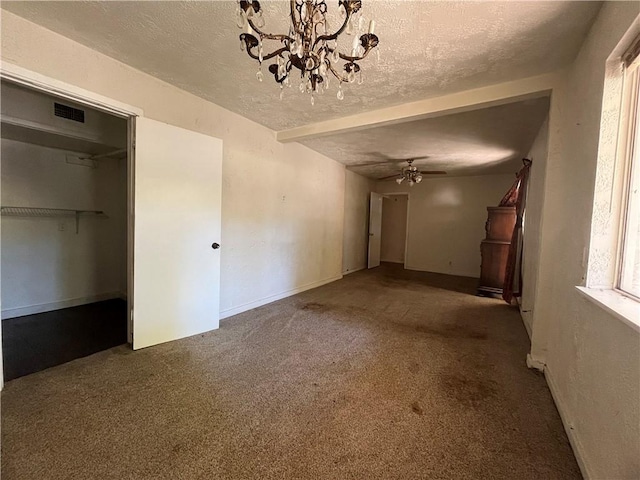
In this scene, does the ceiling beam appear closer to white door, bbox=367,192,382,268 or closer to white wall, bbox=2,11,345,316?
white wall, bbox=2,11,345,316

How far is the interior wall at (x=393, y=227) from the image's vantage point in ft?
26.9

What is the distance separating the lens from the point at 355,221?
6.21 metres

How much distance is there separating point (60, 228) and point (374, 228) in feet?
19.4

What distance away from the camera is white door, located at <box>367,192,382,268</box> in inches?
266

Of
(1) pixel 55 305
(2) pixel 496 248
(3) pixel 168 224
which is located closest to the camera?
(3) pixel 168 224

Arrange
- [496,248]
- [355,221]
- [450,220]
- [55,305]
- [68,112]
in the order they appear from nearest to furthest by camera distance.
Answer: [68,112] < [55,305] < [496,248] < [355,221] < [450,220]

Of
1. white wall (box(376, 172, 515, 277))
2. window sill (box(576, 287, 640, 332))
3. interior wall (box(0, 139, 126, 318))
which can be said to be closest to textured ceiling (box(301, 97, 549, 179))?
white wall (box(376, 172, 515, 277))

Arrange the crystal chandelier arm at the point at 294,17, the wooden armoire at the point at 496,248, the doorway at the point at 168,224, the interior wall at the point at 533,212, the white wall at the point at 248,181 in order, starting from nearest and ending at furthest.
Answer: the crystal chandelier arm at the point at 294,17, the white wall at the point at 248,181, the doorway at the point at 168,224, the interior wall at the point at 533,212, the wooden armoire at the point at 496,248

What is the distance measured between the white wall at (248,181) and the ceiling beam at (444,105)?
806mm

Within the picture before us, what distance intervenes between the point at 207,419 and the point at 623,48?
285 cm

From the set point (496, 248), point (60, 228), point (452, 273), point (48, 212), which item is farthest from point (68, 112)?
point (452, 273)

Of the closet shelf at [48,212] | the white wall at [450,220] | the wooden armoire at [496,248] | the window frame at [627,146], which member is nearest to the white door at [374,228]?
the white wall at [450,220]

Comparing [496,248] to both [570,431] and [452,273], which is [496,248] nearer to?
[452,273]

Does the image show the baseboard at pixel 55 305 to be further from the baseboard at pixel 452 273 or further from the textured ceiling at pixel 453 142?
the baseboard at pixel 452 273
